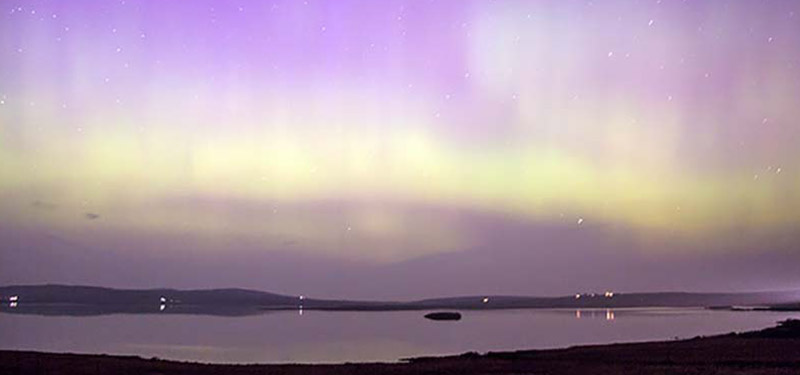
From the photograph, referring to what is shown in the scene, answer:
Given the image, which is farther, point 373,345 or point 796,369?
point 373,345

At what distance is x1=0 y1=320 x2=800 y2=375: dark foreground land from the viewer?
120 feet

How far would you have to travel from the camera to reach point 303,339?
271 feet

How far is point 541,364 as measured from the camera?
4075 cm

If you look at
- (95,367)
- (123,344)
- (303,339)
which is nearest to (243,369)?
(95,367)

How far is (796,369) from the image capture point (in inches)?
1384

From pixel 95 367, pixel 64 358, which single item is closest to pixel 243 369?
pixel 95 367

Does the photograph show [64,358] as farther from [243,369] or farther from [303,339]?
[303,339]

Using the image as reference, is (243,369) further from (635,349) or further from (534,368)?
(635,349)

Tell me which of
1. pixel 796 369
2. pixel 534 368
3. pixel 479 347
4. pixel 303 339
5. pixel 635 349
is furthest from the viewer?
pixel 303 339

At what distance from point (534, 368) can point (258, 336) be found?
174 ft

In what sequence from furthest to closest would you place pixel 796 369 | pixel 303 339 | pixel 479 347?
pixel 303 339 < pixel 479 347 < pixel 796 369

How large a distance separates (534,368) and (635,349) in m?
13.0

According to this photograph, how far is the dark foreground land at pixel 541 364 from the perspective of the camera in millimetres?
36688

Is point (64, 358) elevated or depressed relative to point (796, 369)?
elevated
